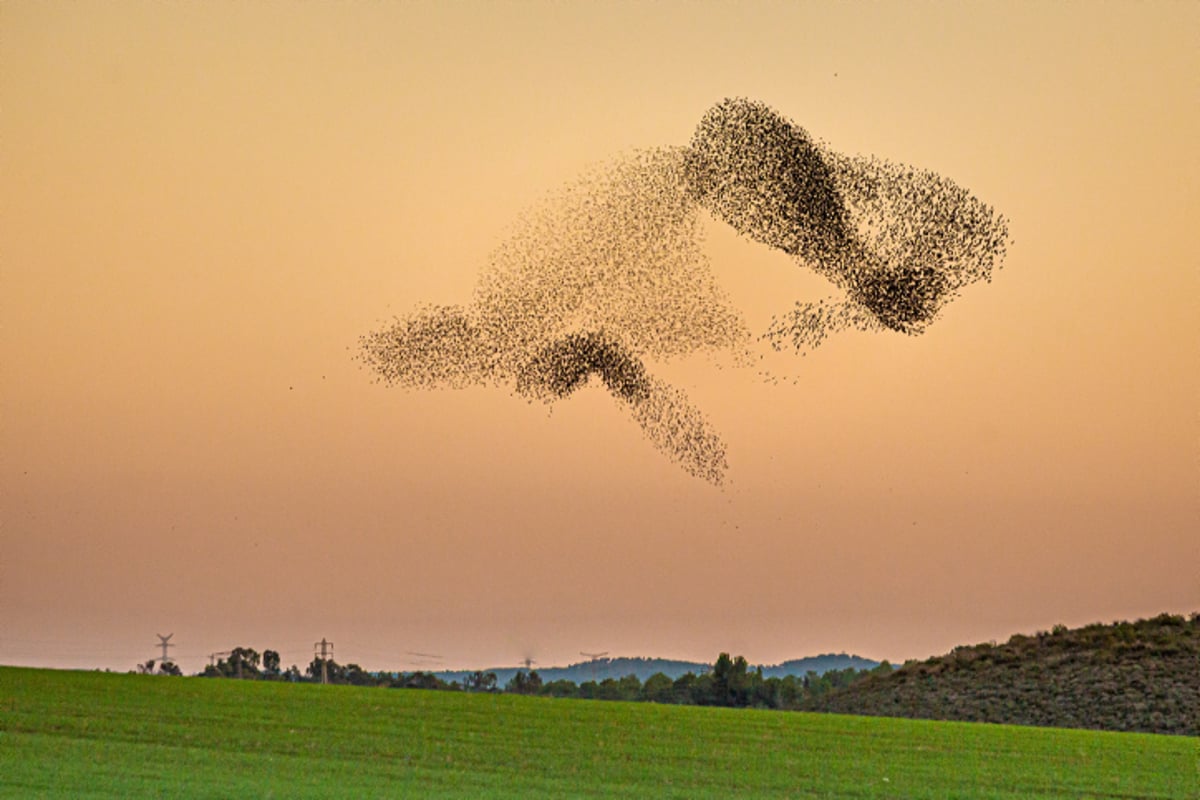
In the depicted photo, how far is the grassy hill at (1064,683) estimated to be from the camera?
1516 inches

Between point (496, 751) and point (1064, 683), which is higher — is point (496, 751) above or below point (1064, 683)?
below

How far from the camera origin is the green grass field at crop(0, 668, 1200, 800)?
15.3m

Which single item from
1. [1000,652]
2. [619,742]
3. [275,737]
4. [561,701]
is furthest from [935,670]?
[275,737]

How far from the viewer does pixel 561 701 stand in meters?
30.1

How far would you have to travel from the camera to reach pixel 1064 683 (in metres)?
41.8

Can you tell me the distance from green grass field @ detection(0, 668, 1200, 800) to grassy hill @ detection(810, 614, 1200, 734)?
10802 millimetres

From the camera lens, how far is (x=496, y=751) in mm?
19375

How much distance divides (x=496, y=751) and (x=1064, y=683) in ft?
91.3

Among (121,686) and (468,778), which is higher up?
(121,686)

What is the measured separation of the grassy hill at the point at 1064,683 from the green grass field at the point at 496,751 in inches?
425

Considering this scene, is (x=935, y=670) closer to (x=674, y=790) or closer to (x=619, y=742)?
(x=619, y=742)

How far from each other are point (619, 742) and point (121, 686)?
1147 cm

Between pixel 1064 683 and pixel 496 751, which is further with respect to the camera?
pixel 1064 683

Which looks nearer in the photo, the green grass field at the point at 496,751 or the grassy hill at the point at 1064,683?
the green grass field at the point at 496,751
